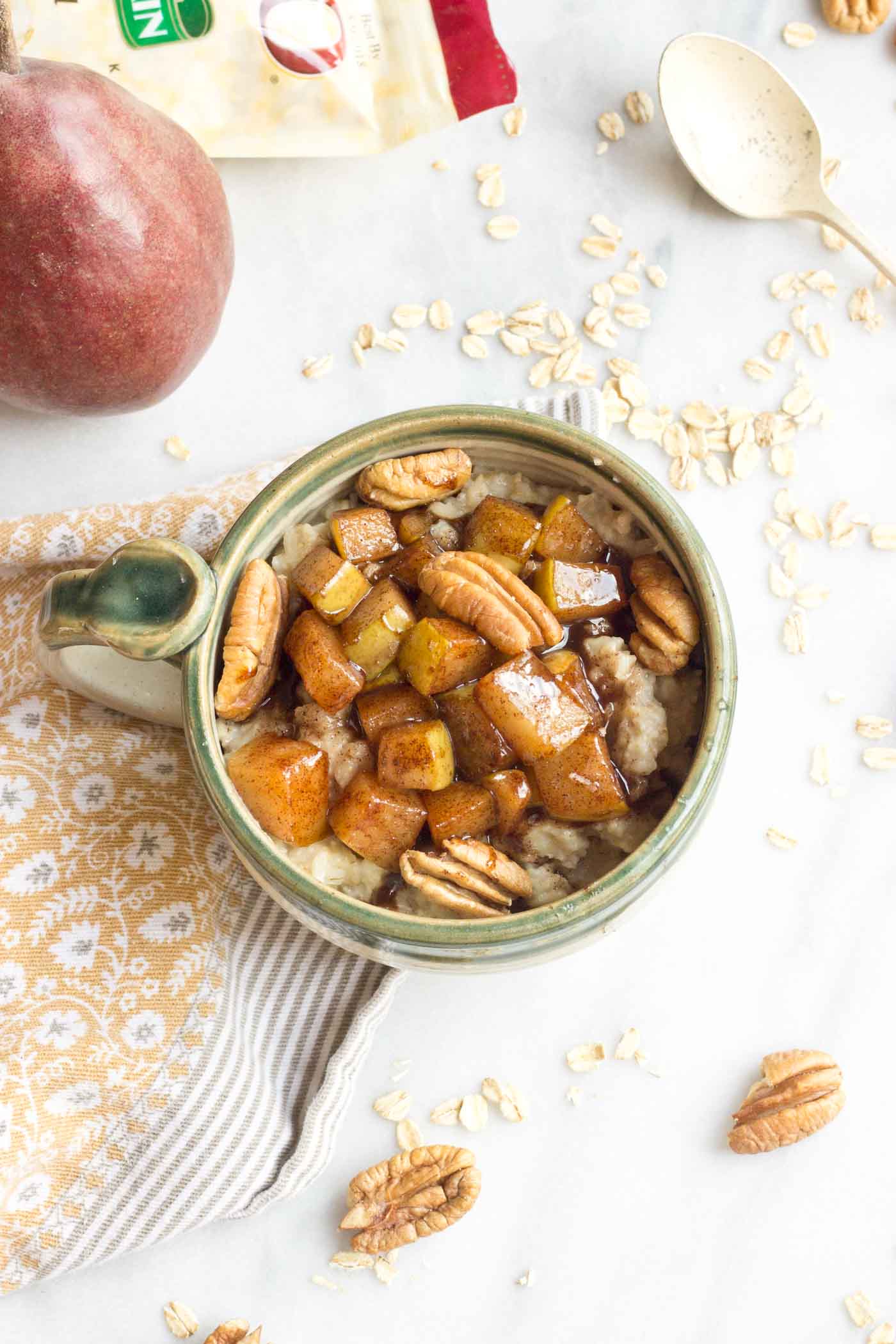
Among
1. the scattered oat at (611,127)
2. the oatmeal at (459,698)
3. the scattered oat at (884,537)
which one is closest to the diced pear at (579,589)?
the oatmeal at (459,698)

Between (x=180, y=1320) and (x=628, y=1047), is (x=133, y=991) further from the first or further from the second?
(x=628, y=1047)

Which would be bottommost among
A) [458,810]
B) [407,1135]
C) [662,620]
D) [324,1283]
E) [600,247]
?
[324,1283]

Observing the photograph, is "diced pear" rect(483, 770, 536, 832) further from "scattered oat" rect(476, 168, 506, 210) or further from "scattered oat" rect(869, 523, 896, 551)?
"scattered oat" rect(476, 168, 506, 210)

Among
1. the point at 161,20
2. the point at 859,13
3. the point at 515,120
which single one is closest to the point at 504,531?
the point at 515,120

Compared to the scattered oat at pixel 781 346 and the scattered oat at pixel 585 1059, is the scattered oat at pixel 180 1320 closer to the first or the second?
the scattered oat at pixel 585 1059

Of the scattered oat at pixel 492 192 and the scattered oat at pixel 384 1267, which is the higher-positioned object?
the scattered oat at pixel 492 192

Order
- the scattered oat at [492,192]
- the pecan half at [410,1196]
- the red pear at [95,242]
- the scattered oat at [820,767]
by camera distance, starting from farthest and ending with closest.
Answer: the scattered oat at [492,192] → the scattered oat at [820,767] → the pecan half at [410,1196] → the red pear at [95,242]
